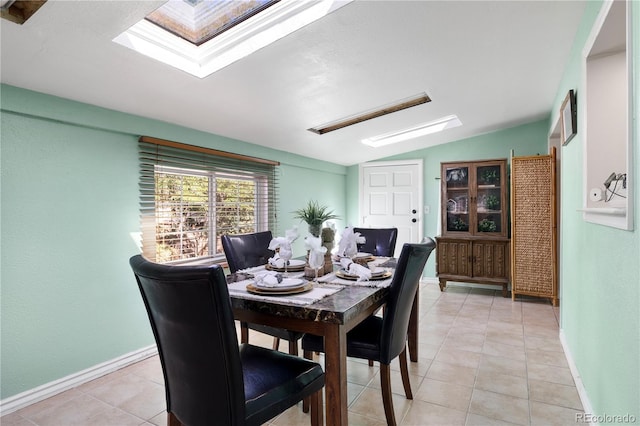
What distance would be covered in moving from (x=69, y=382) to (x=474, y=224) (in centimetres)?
453

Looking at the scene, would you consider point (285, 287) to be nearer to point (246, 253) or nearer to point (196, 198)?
point (246, 253)

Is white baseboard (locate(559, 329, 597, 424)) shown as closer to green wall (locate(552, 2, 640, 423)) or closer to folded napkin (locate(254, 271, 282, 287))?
green wall (locate(552, 2, 640, 423))

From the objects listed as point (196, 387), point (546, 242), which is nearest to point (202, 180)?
point (196, 387)

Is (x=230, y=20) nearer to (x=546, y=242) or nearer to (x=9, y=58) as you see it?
(x=9, y=58)

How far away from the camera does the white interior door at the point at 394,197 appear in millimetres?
5402

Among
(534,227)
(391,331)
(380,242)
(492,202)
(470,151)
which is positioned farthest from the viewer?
(470,151)

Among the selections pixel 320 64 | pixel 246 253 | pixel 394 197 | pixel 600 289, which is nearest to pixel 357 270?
pixel 246 253

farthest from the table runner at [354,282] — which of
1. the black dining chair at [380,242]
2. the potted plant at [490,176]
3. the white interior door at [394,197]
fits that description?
the white interior door at [394,197]

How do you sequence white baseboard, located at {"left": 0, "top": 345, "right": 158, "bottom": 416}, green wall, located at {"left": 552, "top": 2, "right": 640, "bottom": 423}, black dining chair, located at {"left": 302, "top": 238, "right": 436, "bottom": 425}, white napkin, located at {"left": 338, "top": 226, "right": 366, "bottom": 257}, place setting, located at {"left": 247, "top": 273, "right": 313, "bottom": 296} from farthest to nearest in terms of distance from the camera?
white napkin, located at {"left": 338, "top": 226, "right": 366, "bottom": 257} < white baseboard, located at {"left": 0, "top": 345, "right": 158, "bottom": 416} < black dining chair, located at {"left": 302, "top": 238, "right": 436, "bottom": 425} < place setting, located at {"left": 247, "top": 273, "right": 313, "bottom": 296} < green wall, located at {"left": 552, "top": 2, "right": 640, "bottom": 423}

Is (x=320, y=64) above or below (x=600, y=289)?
above

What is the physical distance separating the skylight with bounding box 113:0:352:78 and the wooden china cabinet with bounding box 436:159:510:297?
346cm

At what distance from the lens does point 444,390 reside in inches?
86.2

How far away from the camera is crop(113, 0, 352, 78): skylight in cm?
189

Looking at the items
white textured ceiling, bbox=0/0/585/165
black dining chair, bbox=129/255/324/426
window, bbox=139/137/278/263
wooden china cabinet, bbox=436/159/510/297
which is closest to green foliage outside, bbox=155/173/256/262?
window, bbox=139/137/278/263
